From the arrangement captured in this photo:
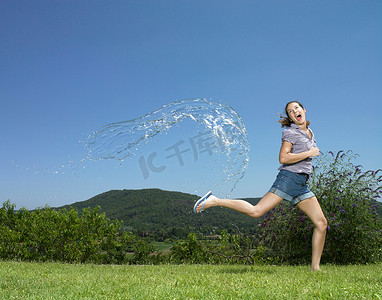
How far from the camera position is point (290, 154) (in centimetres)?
512

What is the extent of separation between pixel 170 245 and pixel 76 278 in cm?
445

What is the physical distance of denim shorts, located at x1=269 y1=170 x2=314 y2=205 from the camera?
5078 millimetres

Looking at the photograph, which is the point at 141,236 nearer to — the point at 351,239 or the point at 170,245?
the point at 170,245

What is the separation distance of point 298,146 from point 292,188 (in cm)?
63

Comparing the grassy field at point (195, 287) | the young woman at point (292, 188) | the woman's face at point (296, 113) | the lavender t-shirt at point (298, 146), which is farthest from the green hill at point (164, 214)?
the woman's face at point (296, 113)

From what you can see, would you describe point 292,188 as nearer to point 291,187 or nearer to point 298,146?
point 291,187

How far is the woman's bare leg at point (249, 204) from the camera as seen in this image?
500 centimetres

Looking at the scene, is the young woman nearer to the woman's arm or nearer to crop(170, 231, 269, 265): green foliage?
the woman's arm

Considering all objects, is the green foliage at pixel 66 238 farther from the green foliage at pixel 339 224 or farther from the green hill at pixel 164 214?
the green foliage at pixel 339 224

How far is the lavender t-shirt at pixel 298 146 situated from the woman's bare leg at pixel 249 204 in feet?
1.65

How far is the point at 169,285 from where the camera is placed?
4152 mm

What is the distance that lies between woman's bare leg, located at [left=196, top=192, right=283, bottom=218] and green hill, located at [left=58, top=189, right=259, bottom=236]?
0.43 m

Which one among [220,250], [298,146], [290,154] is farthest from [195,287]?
[220,250]

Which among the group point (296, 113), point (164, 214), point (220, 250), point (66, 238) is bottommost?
point (220, 250)
